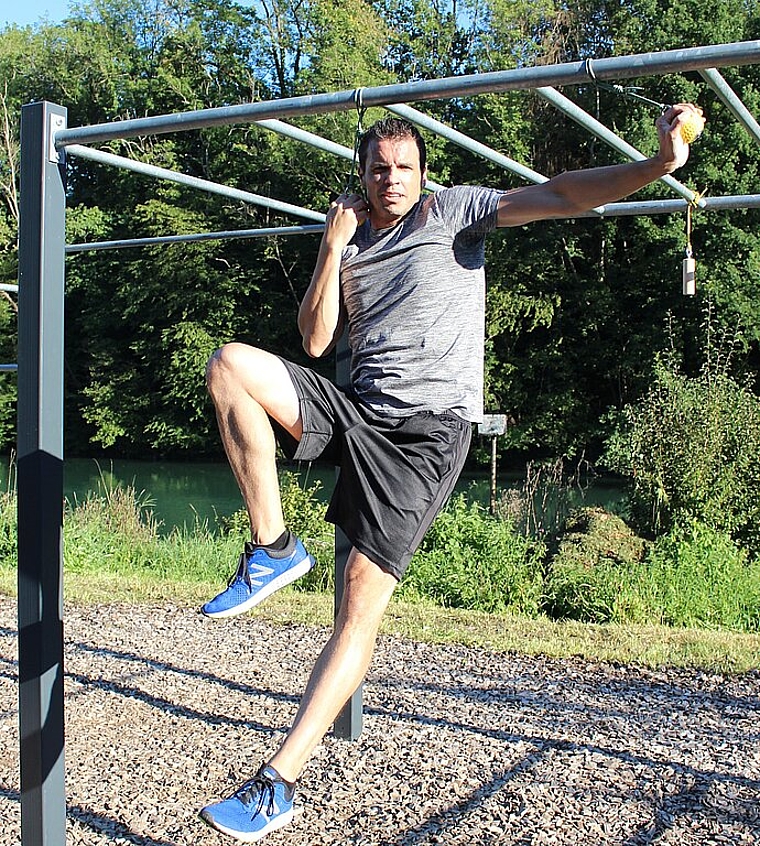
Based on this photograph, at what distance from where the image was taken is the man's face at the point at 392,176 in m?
2.71

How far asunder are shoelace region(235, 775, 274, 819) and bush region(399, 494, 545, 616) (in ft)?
17.1

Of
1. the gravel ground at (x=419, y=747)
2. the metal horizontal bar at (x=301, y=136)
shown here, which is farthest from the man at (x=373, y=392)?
the gravel ground at (x=419, y=747)

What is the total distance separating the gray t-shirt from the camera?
2719mm

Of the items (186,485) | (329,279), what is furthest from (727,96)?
(186,485)

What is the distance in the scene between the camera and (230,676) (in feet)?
16.2

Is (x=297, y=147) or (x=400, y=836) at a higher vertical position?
(x=297, y=147)

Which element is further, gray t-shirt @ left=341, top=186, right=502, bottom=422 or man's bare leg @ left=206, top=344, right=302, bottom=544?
gray t-shirt @ left=341, top=186, right=502, bottom=422

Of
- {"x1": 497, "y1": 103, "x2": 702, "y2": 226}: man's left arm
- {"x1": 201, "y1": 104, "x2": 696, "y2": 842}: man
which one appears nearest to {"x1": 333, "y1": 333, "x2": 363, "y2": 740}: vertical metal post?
{"x1": 201, "y1": 104, "x2": 696, "y2": 842}: man

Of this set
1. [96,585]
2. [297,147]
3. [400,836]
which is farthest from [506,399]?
[400,836]

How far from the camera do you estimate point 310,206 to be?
21156 mm

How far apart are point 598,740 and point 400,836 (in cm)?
112

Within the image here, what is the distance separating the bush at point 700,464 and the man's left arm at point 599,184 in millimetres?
7447

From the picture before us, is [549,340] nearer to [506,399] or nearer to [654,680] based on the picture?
[506,399]

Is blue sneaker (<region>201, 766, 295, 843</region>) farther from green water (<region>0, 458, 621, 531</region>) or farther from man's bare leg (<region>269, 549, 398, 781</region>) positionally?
green water (<region>0, 458, 621, 531</region>)
